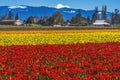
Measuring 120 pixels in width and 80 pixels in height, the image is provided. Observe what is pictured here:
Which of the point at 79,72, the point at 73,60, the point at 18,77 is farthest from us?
the point at 73,60

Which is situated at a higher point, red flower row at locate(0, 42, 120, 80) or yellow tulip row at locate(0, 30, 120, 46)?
red flower row at locate(0, 42, 120, 80)

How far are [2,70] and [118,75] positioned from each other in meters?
3.30

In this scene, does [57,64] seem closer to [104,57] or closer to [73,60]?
[73,60]

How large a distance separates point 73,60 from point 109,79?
4.41 meters

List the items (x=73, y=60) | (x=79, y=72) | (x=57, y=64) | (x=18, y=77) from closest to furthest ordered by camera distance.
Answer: (x=18, y=77) < (x=79, y=72) < (x=57, y=64) < (x=73, y=60)

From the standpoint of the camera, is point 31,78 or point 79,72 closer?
point 31,78

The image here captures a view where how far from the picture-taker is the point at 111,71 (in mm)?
11477

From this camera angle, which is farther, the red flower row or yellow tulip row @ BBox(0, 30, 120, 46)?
yellow tulip row @ BBox(0, 30, 120, 46)

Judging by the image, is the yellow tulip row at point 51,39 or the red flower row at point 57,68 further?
the yellow tulip row at point 51,39

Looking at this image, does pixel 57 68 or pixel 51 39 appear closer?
pixel 57 68

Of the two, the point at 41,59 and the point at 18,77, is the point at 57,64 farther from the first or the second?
the point at 18,77

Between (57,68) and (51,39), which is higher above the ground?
(57,68)

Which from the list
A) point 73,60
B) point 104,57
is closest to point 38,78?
point 73,60

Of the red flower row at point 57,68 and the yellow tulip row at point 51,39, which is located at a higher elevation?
the red flower row at point 57,68
